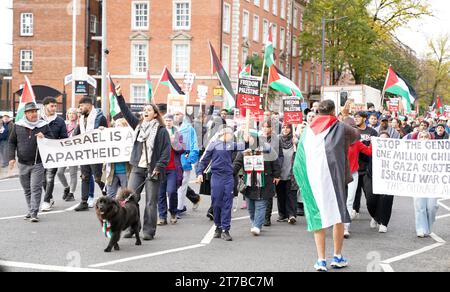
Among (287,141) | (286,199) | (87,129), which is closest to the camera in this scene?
(286,199)

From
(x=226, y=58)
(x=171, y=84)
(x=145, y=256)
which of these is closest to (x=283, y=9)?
(x=226, y=58)

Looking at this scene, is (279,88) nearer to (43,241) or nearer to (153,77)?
(43,241)

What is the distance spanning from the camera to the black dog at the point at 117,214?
8531mm

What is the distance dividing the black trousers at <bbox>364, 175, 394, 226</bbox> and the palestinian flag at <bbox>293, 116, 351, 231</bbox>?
3326 millimetres

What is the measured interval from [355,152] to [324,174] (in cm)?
317

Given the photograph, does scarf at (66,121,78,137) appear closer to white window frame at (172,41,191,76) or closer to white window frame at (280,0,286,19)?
white window frame at (172,41,191,76)

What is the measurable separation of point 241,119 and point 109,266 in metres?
4.66

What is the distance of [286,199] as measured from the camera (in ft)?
39.3

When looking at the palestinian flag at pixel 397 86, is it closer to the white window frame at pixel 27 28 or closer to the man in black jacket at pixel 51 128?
the man in black jacket at pixel 51 128

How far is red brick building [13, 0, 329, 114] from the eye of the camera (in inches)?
1898

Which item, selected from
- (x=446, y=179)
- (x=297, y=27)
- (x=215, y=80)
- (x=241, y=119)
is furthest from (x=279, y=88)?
(x=297, y=27)

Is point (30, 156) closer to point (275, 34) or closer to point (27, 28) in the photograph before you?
point (27, 28)

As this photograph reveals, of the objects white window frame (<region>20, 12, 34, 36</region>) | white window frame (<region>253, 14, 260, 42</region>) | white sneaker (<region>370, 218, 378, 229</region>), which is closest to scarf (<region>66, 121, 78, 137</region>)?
white sneaker (<region>370, 218, 378, 229</region>)

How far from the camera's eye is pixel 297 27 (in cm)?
6850
